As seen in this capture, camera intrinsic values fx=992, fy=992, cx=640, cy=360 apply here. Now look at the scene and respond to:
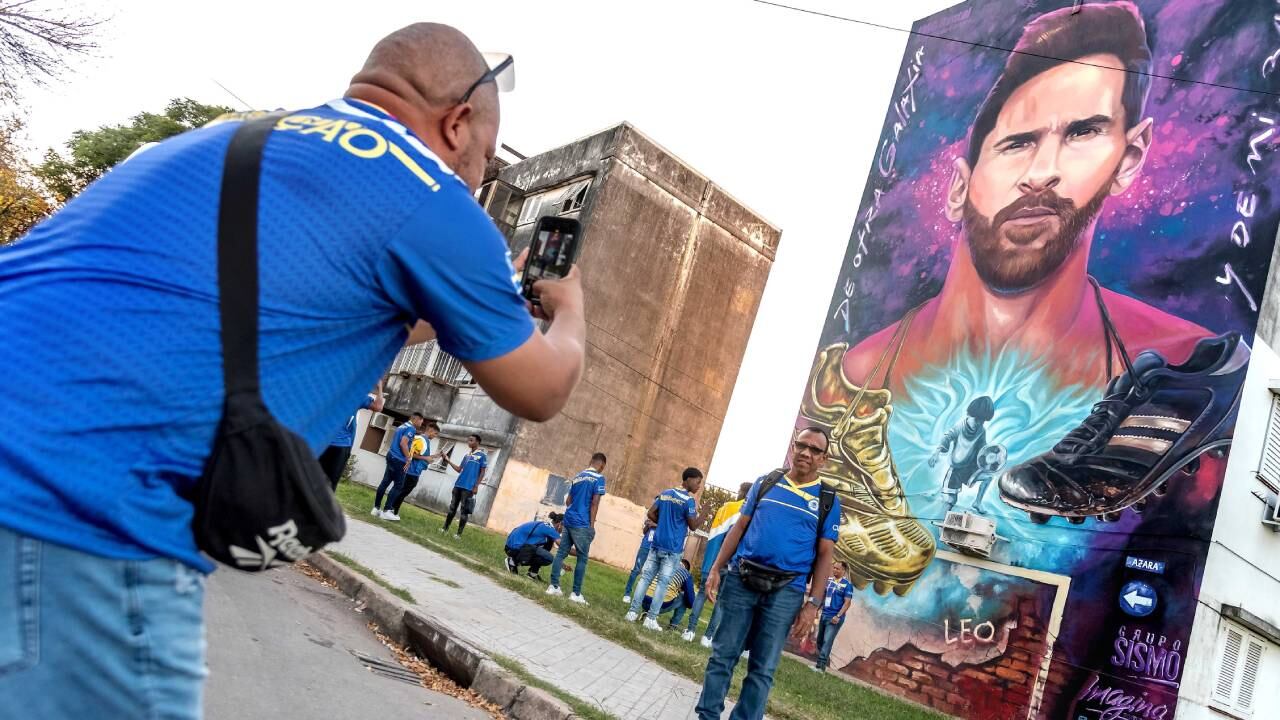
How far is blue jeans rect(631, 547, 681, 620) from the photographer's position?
512 inches

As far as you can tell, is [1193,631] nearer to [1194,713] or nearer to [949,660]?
[1194,713]

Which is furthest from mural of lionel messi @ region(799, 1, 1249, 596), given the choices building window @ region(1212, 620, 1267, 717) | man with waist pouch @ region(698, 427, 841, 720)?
man with waist pouch @ region(698, 427, 841, 720)

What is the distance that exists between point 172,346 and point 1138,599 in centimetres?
1445

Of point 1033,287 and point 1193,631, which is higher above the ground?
point 1033,287

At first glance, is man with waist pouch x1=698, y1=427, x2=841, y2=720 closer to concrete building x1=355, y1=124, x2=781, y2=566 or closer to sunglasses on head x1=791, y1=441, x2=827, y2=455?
sunglasses on head x1=791, y1=441, x2=827, y2=455

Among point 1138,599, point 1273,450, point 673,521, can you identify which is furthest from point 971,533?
point 673,521

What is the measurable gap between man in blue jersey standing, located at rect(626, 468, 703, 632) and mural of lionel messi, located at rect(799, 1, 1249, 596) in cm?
539

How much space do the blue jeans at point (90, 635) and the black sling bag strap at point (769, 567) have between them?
568cm

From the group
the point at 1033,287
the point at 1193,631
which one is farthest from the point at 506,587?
the point at 1033,287

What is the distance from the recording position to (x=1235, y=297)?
14.0 m

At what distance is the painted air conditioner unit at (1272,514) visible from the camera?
13.9 m

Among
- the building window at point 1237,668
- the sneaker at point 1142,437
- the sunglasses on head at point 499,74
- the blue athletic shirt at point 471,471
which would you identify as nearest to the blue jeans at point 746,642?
the sunglasses on head at point 499,74

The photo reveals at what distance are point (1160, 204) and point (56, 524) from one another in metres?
16.6

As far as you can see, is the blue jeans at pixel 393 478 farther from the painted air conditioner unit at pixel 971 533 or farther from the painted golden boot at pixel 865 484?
the painted air conditioner unit at pixel 971 533
